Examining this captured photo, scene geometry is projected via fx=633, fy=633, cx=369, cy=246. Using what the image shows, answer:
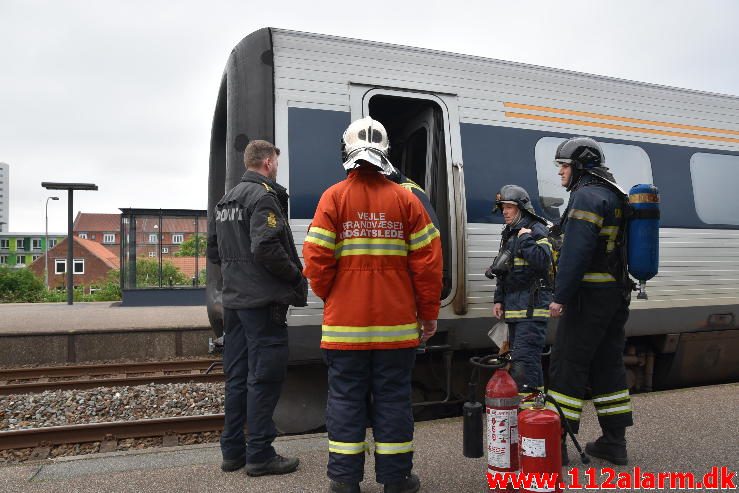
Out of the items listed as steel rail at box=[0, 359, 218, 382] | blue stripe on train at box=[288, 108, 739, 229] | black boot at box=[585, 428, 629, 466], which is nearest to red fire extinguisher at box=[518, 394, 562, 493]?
black boot at box=[585, 428, 629, 466]

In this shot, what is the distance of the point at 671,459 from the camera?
3.95m

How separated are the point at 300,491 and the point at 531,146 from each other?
3.69 m

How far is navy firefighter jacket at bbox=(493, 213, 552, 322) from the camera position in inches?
177

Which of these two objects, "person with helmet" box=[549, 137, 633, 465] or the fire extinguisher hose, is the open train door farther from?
the fire extinguisher hose

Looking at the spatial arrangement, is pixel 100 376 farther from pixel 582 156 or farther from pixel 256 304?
pixel 582 156

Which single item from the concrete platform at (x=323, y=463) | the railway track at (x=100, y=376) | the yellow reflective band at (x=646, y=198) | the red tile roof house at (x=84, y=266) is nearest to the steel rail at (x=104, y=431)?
the concrete platform at (x=323, y=463)

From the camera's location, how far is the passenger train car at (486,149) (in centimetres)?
488

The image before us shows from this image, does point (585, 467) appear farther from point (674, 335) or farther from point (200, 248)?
point (200, 248)

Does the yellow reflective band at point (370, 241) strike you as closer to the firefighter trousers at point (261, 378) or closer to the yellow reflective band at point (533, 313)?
the firefighter trousers at point (261, 378)

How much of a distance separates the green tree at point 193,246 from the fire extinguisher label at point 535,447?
15619mm

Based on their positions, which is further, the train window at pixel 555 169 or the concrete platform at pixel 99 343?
the concrete platform at pixel 99 343

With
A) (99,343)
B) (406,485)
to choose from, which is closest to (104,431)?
(406,485)

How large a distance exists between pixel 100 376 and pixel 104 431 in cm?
334

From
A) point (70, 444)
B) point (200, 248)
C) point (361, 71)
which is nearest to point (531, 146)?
point (361, 71)
